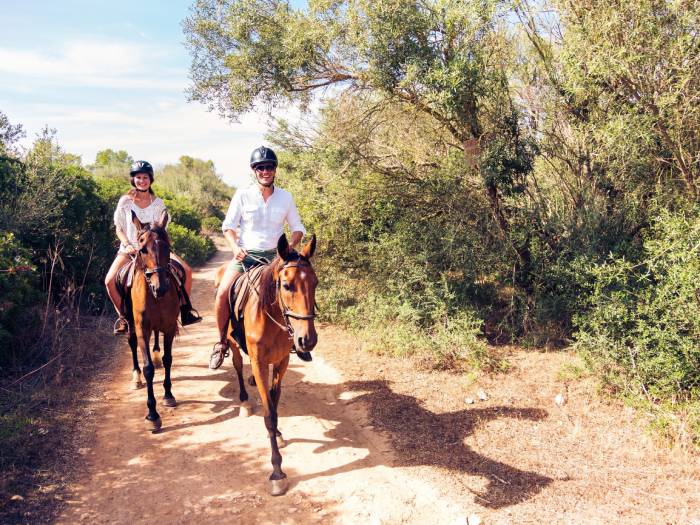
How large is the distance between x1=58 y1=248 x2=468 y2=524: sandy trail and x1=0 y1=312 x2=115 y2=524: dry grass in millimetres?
204

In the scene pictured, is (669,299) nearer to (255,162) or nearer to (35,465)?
(255,162)

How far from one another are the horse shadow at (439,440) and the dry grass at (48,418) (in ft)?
7.96

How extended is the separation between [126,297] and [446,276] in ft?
18.0

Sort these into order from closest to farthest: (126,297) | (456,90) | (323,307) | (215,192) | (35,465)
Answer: (35,465) → (126,297) → (456,90) → (323,307) → (215,192)

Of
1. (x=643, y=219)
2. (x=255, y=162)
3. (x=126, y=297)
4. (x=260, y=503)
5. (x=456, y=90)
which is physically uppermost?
(x=456, y=90)

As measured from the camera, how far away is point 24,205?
27.3 feet

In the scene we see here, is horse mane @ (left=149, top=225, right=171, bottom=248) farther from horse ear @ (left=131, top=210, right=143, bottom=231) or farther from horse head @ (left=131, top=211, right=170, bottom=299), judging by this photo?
horse ear @ (left=131, top=210, right=143, bottom=231)

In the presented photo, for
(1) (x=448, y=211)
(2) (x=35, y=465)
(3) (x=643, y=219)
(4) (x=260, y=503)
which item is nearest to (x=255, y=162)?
(4) (x=260, y=503)

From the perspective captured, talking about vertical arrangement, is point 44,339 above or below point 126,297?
below

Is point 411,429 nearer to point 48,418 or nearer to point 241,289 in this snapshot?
point 241,289

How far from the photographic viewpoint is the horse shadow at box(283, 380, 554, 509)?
445 centimetres

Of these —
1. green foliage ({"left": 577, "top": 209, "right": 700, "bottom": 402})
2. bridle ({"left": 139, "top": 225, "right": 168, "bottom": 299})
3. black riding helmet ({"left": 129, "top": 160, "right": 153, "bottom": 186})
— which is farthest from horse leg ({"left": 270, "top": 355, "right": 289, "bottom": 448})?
green foliage ({"left": 577, "top": 209, "right": 700, "bottom": 402})

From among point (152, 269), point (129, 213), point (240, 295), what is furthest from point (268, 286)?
point (129, 213)

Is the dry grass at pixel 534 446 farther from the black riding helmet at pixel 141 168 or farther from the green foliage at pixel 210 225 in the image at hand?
the green foliage at pixel 210 225
